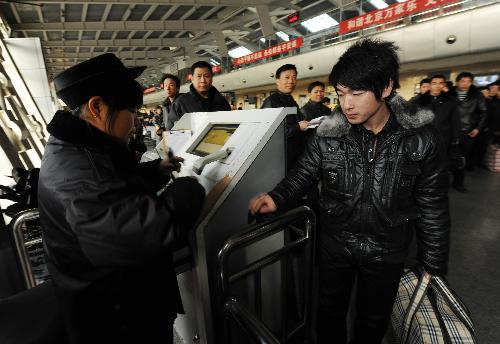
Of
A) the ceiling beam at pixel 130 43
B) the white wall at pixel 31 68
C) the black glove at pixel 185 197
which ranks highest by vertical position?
the ceiling beam at pixel 130 43

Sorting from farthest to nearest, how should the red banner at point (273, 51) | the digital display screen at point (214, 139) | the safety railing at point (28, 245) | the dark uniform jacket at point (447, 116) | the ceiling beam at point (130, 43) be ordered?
the ceiling beam at point (130, 43), the red banner at point (273, 51), the dark uniform jacket at point (447, 116), the safety railing at point (28, 245), the digital display screen at point (214, 139)

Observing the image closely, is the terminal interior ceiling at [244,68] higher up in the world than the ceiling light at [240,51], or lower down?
lower down

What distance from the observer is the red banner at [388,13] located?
24.7 feet

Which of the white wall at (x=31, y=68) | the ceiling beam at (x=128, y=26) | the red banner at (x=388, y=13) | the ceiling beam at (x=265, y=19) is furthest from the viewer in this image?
the ceiling beam at (x=128, y=26)

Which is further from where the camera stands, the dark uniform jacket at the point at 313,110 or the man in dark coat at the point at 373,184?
the dark uniform jacket at the point at 313,110

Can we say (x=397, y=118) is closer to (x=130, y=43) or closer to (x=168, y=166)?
(x=168, y=166)

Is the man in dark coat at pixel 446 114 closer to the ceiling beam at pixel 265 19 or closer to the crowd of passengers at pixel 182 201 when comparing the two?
the crowd of passengers at pixel 182 201

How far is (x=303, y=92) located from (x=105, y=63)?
49.9 feet

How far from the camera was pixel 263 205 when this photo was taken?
1.33 m

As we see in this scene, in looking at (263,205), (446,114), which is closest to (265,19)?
(446,114)

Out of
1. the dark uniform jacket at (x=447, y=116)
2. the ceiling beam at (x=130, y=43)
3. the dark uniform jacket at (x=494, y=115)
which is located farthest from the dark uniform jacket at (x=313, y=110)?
the ceiling beam at (x=130, y=43)

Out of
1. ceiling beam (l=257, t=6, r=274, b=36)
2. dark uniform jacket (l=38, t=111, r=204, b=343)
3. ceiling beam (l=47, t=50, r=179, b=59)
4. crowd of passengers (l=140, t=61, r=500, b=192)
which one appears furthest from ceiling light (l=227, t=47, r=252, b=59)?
dark uniform jacket (l=38, t=111, r=204, b=343)

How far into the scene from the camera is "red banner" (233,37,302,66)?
42.3 feet

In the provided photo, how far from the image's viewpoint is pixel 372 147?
123cm
